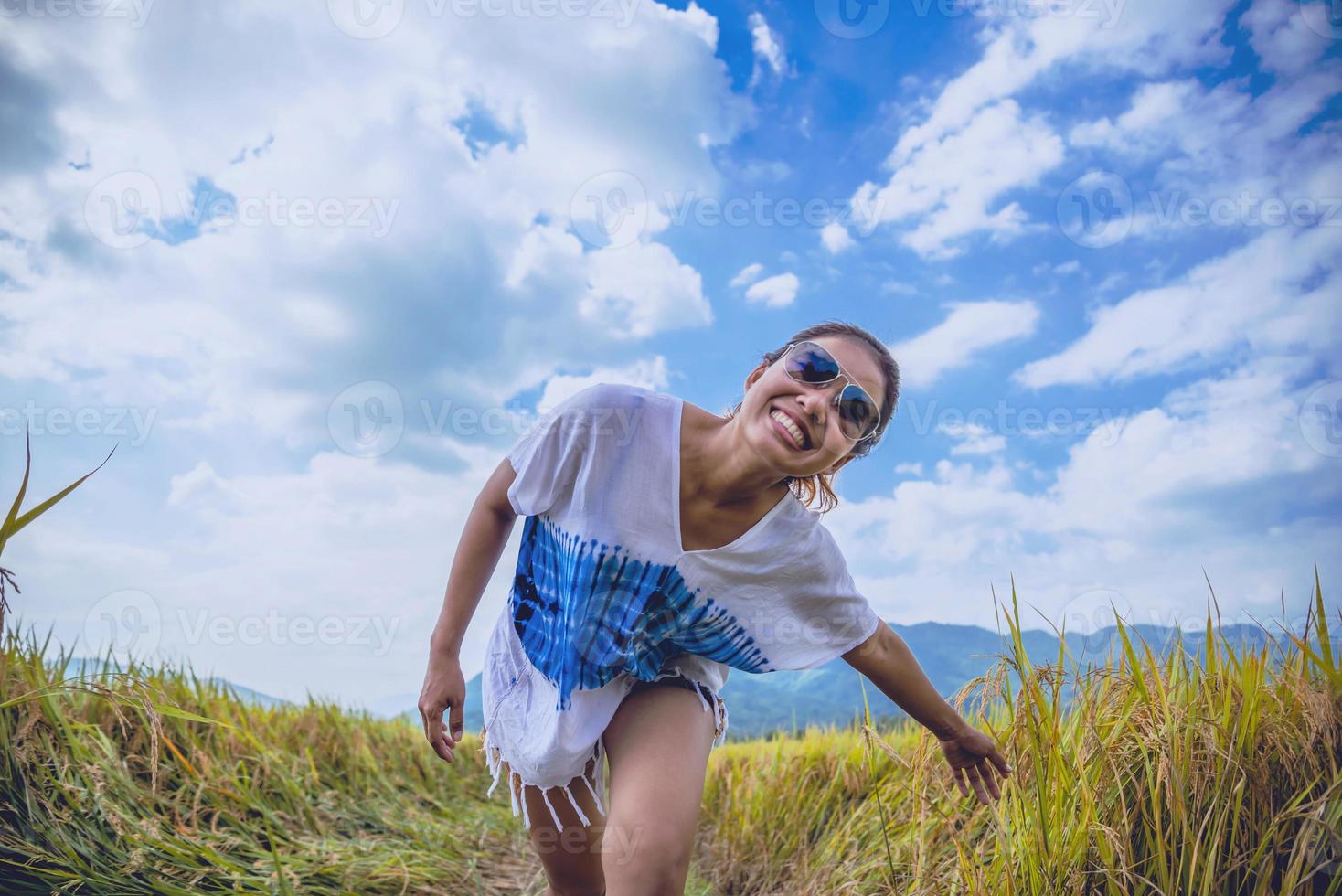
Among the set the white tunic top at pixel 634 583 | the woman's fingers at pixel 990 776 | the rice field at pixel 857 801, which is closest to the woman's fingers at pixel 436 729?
the white tunic top at pixel 634 583

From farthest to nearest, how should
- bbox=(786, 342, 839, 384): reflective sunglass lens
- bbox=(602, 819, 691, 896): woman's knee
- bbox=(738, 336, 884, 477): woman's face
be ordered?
bbox=(786, 342, 839, 384): reflective sunglass lens, bbox=(738, 336, 884, 477): woman's face, bbox=(602, 819, 691, 896): woman's knee

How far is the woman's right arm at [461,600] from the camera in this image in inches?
89.0

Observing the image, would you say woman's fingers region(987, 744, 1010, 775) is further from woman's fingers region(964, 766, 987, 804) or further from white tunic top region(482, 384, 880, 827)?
white tunic top region(482, 384, 880, 827)

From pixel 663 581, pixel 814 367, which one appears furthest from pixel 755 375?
pixel 663 581

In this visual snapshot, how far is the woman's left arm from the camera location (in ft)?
7.54

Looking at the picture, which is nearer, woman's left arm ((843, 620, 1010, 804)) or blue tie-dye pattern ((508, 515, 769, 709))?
blue tie-dye pattern ((508, 515, 769, 709))

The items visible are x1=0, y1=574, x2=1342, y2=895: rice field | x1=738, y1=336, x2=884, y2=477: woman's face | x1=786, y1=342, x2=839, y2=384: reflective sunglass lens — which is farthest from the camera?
x1=786, y1=342, x2=839, y2=384: reflective sunglass lens

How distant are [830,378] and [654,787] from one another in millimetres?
1134

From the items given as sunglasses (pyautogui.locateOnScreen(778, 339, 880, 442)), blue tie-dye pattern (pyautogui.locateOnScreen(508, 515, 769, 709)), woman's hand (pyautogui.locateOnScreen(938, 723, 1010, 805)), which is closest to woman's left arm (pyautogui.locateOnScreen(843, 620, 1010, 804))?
woman's hand (pyautogui.locateOnScreen(938, 723, 1010, 805))

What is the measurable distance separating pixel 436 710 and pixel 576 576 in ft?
1.81

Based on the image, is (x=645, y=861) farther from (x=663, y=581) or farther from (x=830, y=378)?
(x=830, y=378)

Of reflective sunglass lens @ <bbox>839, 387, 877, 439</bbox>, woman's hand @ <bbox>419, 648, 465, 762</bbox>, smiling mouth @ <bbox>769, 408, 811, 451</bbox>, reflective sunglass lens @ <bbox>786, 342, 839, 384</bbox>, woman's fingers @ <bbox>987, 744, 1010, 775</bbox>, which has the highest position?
reflective sunglass lens @ <bbox>786, 342, 839, 384</bbox>

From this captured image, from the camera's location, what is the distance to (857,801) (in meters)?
3.72

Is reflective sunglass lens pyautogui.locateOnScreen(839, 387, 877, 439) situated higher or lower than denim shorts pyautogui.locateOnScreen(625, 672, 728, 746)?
higher
